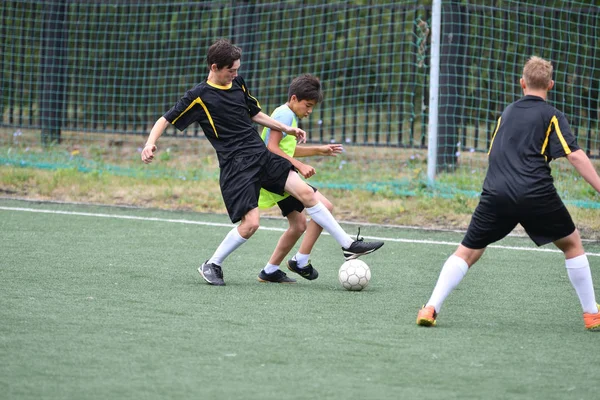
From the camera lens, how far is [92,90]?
46.7ft

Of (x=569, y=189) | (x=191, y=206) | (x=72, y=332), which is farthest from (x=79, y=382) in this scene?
(x=569, y=189)

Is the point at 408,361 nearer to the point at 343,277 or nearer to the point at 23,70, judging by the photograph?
the point at 343,277

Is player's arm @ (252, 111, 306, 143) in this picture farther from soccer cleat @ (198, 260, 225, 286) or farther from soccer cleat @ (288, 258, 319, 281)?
soccer cleat @ (198, 260, 225, 286)

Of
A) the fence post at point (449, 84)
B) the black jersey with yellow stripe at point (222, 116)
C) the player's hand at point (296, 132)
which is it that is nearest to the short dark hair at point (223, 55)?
the black jersey with yellow stripe at point (222, 116)

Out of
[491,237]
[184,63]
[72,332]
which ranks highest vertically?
[184,63]

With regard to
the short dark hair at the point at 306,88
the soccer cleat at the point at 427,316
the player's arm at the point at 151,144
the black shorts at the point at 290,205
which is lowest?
the soccer cleat at the point at 427,316

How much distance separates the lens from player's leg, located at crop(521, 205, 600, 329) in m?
5.19

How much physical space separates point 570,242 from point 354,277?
1.56 m

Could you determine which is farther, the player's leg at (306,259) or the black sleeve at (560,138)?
the player's leg at (306,259)

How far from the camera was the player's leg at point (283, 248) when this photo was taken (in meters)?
6.66

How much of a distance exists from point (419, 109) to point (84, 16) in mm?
5155

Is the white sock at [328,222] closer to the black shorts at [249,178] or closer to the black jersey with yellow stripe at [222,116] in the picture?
the black shorts at [249,178]

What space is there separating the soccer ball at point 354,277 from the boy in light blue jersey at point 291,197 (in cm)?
39

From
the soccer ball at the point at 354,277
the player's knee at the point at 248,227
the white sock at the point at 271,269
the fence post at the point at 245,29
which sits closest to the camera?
the soccer ball at the point at 354,277
